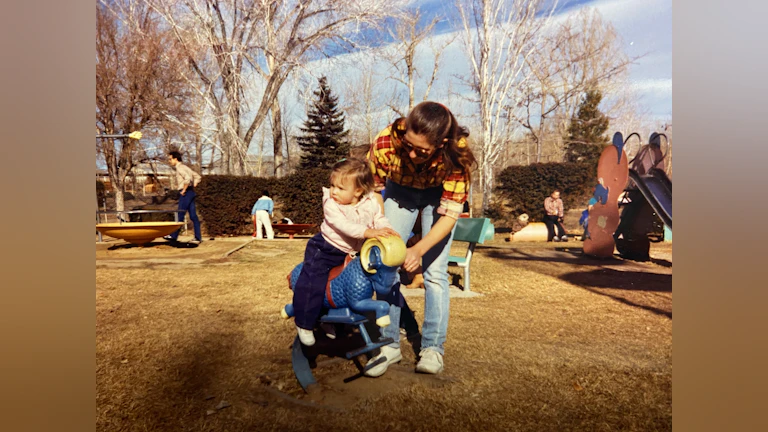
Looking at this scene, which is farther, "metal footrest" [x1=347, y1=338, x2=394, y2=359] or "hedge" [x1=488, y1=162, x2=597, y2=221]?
"hedge" [x1=488, y1=162, x2=597, y2=221]

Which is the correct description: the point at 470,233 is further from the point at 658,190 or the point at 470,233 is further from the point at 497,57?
the point at 658,190

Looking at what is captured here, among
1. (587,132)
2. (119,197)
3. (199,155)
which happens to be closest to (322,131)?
(199,155)

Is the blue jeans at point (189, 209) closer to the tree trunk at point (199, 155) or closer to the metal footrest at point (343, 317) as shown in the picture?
the tree trunk at point (199, 155)

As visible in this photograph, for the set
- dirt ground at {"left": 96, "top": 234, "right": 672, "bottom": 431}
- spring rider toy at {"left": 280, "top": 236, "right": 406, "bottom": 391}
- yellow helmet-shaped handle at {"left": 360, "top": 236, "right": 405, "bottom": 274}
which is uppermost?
yellow helmet-shaped handle at {"left": 360, "top": 236, "right": 405, "bottom": 274}

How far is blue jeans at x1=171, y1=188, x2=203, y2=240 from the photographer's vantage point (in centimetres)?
242

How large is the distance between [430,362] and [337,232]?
740 millimetres

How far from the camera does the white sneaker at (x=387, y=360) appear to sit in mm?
1877

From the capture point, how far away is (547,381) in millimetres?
1926

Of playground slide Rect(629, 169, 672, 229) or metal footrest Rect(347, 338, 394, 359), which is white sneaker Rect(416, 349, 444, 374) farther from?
playground slide Rect(629, 169, 672, 229)

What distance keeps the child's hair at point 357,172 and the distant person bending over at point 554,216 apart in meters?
1.74

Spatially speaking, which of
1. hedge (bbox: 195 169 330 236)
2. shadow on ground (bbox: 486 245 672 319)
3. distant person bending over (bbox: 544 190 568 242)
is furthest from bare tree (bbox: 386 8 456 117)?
shadow on ground (bbox: 486 245 672 319)

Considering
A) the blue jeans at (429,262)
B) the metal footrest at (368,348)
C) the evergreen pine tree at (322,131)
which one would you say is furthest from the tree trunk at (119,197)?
the metal footrest at (368,348)

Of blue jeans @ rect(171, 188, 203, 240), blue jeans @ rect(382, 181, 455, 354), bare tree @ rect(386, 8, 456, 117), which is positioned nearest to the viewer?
blue jeans @ rect(382, 181, 455, 354)

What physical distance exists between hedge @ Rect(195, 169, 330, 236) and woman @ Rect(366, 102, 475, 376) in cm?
41
